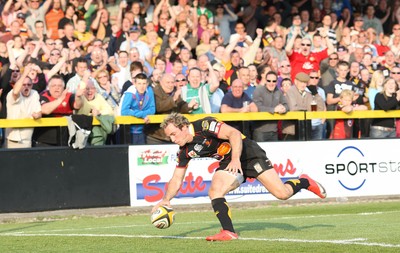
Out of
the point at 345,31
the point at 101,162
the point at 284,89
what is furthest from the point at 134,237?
the point at 345,31

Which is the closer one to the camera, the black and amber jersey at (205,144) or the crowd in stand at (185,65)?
the black and amber jersey at (205,144)

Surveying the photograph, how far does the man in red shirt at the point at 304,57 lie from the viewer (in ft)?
70.5

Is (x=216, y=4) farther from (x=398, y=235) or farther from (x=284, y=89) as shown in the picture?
(x=398, y=235)

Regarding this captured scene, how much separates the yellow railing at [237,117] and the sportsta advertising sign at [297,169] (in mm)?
505

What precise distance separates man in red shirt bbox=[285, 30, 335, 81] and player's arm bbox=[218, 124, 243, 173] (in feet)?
33.4

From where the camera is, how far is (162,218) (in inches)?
441

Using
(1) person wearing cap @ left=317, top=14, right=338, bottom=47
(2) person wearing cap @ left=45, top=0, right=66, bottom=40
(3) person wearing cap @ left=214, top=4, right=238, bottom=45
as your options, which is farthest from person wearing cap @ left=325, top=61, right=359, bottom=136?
(2) person wearing cap @ left=45, top=0, right=66, bottom=40

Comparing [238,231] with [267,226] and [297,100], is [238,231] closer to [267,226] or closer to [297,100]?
[267,226]

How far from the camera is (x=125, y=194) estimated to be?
57.5ft

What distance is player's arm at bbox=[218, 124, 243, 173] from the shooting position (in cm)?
1116

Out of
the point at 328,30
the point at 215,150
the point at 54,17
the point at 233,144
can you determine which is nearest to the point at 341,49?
the point at 328,30

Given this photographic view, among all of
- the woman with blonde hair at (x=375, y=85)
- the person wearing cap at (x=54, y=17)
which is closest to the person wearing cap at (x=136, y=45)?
the person wearing cap at (x=54, y=17)

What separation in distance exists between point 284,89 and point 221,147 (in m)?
7.75

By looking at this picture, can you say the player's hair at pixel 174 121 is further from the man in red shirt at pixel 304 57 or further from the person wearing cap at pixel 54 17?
the man in red shirt at pixel 304 57
